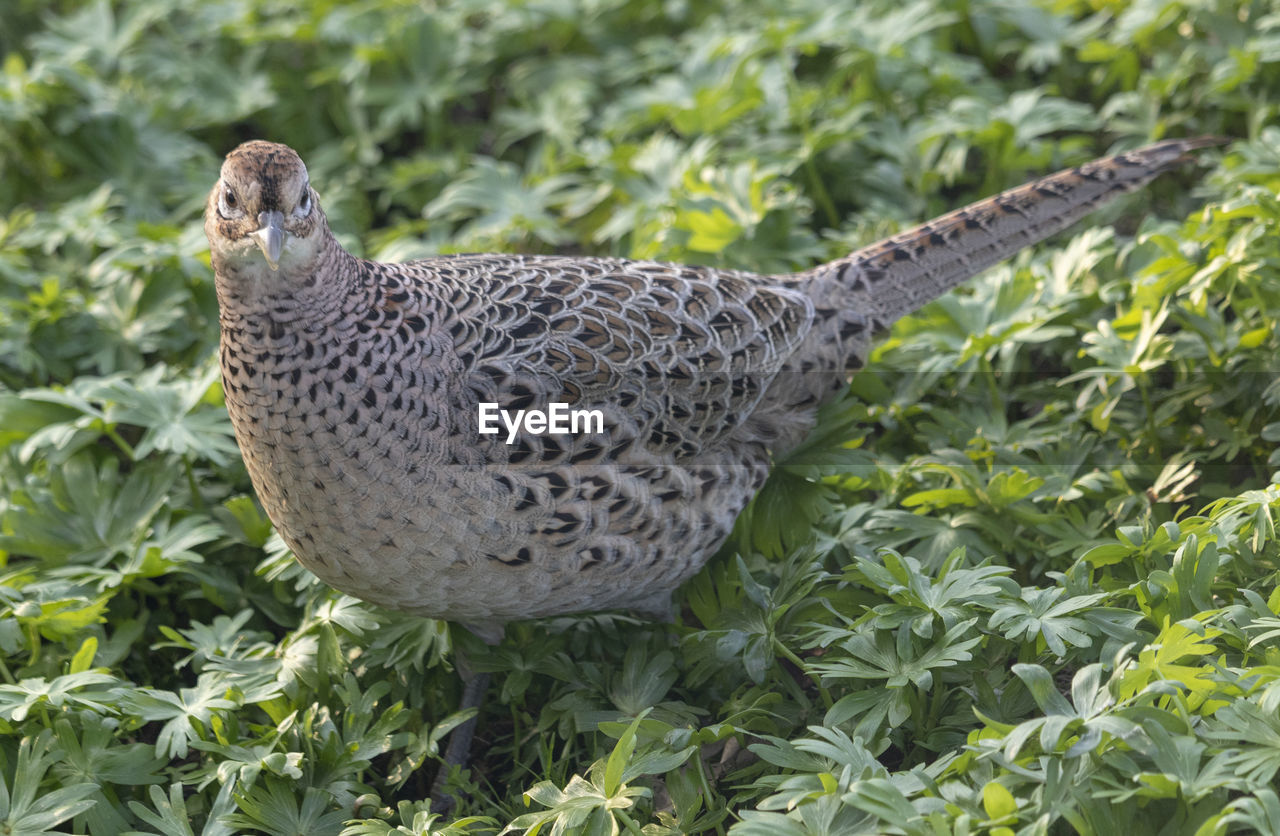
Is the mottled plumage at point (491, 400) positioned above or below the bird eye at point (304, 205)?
below

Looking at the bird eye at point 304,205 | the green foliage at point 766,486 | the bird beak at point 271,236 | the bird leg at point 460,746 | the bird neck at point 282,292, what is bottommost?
the bird leg at point 460,746

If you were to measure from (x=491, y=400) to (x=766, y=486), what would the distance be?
1.08 meters

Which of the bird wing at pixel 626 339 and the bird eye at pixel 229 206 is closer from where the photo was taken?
the bird eye at pixel 229 206

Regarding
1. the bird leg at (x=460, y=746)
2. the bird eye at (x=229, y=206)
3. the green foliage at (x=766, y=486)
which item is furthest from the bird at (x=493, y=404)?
the green foliage at (x=766, y=486)

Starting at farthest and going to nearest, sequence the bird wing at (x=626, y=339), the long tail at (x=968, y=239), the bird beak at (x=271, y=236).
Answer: the long tail at (x=968, y=239) → the bird wing at (x=626, y=339) → the bird beak at (x=271, y=236)

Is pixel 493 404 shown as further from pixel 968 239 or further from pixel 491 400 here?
pixel 968 239

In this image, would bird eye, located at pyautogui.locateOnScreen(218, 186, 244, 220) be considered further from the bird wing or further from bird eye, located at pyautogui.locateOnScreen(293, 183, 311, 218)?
the bird wing

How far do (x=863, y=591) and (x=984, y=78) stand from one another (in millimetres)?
3406

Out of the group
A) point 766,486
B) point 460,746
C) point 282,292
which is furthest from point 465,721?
point 282,292

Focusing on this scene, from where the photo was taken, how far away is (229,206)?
2.80m

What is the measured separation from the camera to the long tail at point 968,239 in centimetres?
391

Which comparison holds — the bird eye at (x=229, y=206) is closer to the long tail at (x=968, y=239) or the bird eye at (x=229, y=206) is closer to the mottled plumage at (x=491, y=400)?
the mottled plumage at (x=491, y=400)

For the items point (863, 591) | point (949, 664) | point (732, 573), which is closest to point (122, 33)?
point (732, 573)

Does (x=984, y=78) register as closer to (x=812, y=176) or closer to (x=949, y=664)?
(x=812, y=176)
